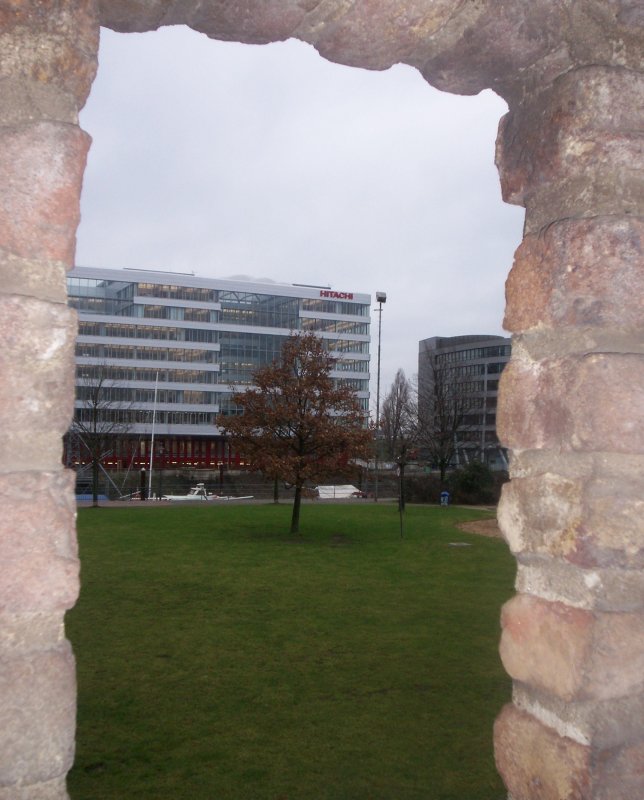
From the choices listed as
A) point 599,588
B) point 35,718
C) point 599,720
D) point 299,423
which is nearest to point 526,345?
point 599,588

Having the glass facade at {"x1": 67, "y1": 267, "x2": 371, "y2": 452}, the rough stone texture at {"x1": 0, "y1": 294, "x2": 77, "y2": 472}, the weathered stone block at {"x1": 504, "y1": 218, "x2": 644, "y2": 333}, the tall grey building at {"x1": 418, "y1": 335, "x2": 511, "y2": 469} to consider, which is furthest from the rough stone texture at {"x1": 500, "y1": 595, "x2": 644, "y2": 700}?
the glass facade at {"x1": 67, "y1": 267, "x2": 371, "y2": 452}

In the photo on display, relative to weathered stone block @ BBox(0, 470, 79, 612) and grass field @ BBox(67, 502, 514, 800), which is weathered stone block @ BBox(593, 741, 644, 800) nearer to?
weathered stone block @ BBox(0, 470, 79, 612)

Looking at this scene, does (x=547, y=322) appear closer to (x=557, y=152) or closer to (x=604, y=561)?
(x=557, y=152)

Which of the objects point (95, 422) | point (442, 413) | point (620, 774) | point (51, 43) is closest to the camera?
point (51, 43)

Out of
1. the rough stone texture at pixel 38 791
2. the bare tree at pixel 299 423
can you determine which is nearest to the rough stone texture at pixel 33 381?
the rough stone texture at pixel 38 791

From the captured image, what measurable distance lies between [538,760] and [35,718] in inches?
61.5

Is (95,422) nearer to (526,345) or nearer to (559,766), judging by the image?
(526,345)

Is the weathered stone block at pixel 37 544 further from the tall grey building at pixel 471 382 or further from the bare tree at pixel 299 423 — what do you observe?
the tall grey building at pixel 471 382

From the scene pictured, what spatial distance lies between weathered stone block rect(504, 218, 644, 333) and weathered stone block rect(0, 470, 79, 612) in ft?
5.44

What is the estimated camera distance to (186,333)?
2552 inches

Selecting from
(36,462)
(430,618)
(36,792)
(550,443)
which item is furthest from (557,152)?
(430,618)

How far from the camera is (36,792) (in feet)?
6.20

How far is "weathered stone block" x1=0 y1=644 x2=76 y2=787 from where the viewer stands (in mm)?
1849

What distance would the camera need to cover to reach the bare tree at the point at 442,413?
3407cm
